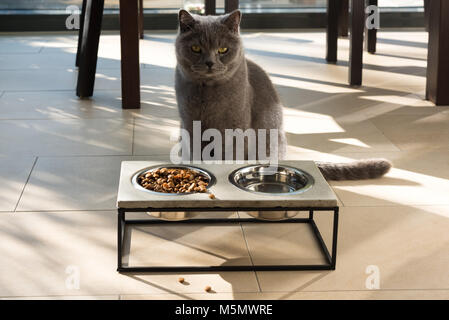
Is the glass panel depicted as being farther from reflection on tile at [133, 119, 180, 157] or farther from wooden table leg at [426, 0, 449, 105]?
reflection on tile at [133, 119, 180, 157]

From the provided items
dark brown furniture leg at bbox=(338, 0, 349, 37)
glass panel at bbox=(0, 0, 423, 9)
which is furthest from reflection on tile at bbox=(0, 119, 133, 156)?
glass panel at bbox=(0, 0, 423, 9)

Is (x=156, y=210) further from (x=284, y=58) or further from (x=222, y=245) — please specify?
(x=284, y=58)

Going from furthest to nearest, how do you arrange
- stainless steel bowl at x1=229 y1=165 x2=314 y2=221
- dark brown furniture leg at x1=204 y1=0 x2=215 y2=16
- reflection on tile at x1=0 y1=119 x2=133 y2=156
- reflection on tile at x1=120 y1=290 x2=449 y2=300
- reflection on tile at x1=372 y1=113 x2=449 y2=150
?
dark brown furniture leg at x1=204 y1=0 x2=215 y2=16, reflection on tile at x1=372 y1=113 x2=449 y2=150, reflection on tile at x1=0 y1=119 x2=133 y2=156, stainless steel bowl at x1=229 y1=165 x2=314 y2=221, reflection on tile at x1=120 y1=290 x2=449 y2=300

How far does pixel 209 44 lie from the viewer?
212cm

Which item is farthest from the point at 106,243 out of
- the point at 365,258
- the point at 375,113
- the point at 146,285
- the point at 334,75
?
the point at 334,75

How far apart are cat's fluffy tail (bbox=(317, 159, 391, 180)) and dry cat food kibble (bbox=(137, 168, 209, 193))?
0.65 metres

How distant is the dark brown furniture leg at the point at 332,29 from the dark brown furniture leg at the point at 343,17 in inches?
27.1

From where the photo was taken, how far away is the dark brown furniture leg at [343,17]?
16.1 ft

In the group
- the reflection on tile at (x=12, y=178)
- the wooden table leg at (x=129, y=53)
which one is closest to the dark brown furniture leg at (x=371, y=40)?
the wooden table leg at (x=129, y=53)

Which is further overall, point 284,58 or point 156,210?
point 284,58

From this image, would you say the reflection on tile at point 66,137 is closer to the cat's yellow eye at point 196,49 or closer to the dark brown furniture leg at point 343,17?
the cat's yellow eye at point 196,49

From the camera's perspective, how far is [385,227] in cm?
207

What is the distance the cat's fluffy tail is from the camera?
2.41 metres

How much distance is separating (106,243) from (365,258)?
29.8 inches
